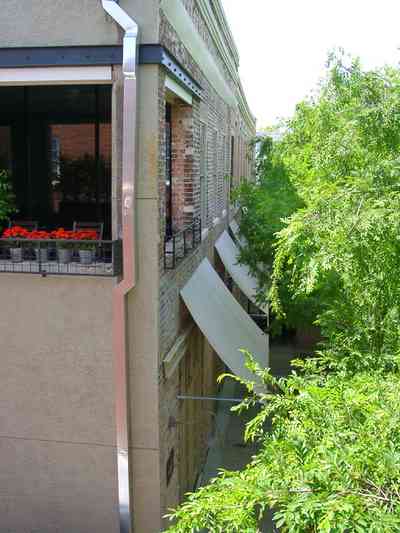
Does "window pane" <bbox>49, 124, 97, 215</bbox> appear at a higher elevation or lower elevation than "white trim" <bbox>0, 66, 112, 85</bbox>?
lower

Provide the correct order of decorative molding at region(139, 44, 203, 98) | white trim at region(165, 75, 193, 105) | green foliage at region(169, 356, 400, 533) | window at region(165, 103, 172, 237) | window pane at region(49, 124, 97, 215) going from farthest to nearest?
window at region(165, 103, 172, 237), window pane at region(49, 124, 97, 215), white trim at region(165, 75, 193, 105), decorative molding at region(139, 44, 203, 98), green foliage at region(169, 356, 400, 533)

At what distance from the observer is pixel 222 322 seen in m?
9.55

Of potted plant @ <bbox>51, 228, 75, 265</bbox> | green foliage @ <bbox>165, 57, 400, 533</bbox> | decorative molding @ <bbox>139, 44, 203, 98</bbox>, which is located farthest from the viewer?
potted plant @ <bbox>51, 228, 75, 265</bbox>

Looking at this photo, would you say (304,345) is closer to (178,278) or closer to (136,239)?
(178,278)

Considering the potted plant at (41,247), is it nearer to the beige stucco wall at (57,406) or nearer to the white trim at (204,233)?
A: the beige stucco wall at (57,406)

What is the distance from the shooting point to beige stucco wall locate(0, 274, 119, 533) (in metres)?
7.05

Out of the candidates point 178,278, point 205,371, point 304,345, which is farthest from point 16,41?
point 304,345

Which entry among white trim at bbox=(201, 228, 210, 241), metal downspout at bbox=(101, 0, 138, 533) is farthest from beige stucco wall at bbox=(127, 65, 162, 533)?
white trim at bbox=(201, 228, 210, 241)

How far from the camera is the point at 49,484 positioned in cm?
740

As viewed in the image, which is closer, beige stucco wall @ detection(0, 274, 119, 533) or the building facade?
the building facade

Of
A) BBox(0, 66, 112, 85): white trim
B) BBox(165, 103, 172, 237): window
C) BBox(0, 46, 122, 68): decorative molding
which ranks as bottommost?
BBox(165, 103, 172, 237): window

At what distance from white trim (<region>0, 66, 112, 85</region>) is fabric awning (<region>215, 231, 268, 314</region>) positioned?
6529 mm

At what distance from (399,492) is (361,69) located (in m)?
5.47

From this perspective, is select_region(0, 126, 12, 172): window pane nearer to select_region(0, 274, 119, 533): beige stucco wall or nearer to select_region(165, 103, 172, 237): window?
select_region(165, 103, 172, 237): window
